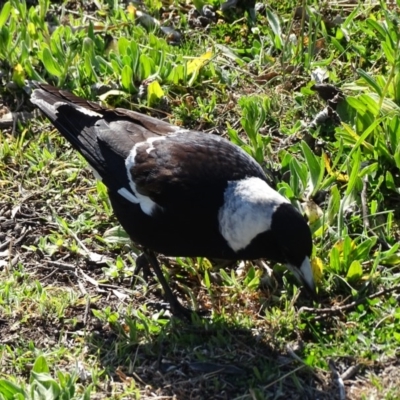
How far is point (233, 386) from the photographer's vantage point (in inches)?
147

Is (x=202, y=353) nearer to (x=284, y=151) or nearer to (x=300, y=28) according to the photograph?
(x=284, y=151)

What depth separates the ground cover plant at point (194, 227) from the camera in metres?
3.82

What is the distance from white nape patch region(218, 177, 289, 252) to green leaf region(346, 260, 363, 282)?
17.9 inches

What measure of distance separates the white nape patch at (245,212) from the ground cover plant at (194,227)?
38 centimetres

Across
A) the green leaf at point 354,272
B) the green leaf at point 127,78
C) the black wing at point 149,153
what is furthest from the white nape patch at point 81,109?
the green leaf at point 354,272

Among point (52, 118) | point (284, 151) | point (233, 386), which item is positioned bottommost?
point (233, 386)

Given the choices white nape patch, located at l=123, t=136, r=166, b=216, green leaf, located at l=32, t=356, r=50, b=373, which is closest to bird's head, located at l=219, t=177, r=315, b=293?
white nape patch, located at l=123, t=136, r=166, b=216

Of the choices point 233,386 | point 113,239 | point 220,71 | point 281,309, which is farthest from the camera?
point 220,71

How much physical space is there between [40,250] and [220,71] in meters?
1.66

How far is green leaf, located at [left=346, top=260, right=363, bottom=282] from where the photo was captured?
4.05 metres

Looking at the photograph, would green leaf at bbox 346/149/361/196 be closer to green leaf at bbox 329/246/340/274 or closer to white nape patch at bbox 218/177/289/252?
green leaf at bbox 329/246/340/274

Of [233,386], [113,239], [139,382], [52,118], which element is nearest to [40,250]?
[113,239]

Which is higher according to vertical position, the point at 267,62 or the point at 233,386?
the point at 267,62

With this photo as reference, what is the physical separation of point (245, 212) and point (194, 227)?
250mm
